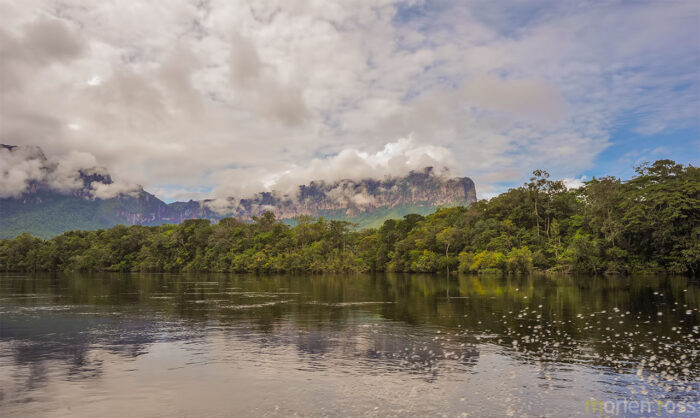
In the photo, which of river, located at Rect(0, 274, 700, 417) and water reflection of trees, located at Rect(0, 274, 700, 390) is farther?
water reflection of trees, located at Rect(0, 274, 700, 390)

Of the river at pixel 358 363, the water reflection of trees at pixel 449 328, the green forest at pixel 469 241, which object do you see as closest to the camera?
the river at pixel 358 363

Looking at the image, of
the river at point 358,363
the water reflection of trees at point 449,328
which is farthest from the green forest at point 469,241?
the river at point 358,363

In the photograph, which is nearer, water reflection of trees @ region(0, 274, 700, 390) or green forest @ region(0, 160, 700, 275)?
water reflection of trees @ region(0, 274, 700, 390)

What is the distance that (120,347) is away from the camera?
2362cm

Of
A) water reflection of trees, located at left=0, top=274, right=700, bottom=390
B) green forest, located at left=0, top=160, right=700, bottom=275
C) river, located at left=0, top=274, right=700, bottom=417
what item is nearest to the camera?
river, located at left=0, top=274, right=700, bottom=417

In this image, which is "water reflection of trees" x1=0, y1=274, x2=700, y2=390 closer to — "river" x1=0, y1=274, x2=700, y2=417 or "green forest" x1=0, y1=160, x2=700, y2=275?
"river" x1=0, y1=274, x2=700, y2=417

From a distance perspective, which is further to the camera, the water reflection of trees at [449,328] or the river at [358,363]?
the water reflection of trees at [449,328]

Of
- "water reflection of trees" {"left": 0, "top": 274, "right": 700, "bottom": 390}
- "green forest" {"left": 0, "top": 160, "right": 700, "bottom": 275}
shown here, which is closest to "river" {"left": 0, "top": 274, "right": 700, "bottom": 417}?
"water reflection of trees" {"left": 0, "top": 274, "right": 700, "bottom": 390}

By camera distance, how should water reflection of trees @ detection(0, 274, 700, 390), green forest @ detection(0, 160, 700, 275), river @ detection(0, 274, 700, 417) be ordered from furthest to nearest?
green forest @ detection(0, 160, 700, 275), water reflection of trees @ detection(0, 274, 700, 390), river @ detection(0, 274, 700, 417)

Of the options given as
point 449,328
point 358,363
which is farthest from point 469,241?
point 358,363

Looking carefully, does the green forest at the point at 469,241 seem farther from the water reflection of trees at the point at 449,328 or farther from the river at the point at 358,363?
the river at the point at 358,363

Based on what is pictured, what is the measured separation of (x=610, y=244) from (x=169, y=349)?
92223 millimetres

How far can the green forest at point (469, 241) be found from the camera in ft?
270

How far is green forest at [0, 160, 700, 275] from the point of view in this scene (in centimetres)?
8225
